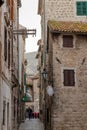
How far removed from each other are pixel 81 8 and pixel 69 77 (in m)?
7.87

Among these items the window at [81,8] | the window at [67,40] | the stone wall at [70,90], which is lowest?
the stone wall at [70,90]

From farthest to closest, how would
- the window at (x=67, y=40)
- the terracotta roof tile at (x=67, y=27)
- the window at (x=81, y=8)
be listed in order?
the window at (x=81, y=8)
the window at (x=67, y=40)
the terracotta roof tile at (x=67, y=27)

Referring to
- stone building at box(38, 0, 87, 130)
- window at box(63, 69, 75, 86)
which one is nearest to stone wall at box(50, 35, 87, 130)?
stone building at box(38, 0, 87, 130)

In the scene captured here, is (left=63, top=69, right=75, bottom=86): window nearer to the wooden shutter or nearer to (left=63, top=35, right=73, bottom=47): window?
the wooden shutter

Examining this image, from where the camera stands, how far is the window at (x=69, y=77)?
27498mm

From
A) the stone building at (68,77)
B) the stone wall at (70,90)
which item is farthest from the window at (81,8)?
the stone wall at (70,90)

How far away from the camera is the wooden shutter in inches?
1082

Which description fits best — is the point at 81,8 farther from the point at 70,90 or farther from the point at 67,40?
the point at 70,90

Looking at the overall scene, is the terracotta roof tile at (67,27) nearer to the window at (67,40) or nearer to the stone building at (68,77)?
the stone building at (68,77)

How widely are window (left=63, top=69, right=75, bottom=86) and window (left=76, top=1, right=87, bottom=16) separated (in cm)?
699

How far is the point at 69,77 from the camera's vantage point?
90.5ft

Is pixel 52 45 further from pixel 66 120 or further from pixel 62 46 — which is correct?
pixel 66 120

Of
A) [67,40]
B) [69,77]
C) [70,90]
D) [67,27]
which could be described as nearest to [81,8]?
[67,27]

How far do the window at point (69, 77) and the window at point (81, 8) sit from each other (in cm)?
699
